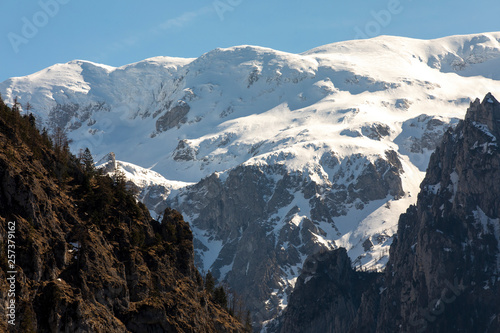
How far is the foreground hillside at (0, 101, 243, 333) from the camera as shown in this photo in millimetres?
82250

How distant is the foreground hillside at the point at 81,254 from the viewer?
270ft

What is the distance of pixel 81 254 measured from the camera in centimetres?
9212

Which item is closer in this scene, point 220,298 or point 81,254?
point 81,254

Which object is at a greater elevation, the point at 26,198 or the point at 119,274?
the point at 26,198

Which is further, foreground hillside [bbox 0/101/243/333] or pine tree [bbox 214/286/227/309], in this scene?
pine tree [bbox 214/286/227/309]

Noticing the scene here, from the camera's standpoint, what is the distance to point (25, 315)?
78.0m

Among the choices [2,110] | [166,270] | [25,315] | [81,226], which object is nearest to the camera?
[25,315]

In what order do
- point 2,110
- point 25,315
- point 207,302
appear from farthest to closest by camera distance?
1. point 207,302
2. point 2,110
3. point 25,315

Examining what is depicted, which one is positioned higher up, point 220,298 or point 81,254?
point 81,254

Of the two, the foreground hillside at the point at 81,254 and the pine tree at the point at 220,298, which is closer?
the foreground hillside at the point at 81,254

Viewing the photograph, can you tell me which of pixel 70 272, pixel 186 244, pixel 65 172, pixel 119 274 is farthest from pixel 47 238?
pixel 186 244

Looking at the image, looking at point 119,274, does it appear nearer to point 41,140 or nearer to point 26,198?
point 26,198

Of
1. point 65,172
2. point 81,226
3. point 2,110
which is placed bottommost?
point 81,226

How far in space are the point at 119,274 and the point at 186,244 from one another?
25458mm
